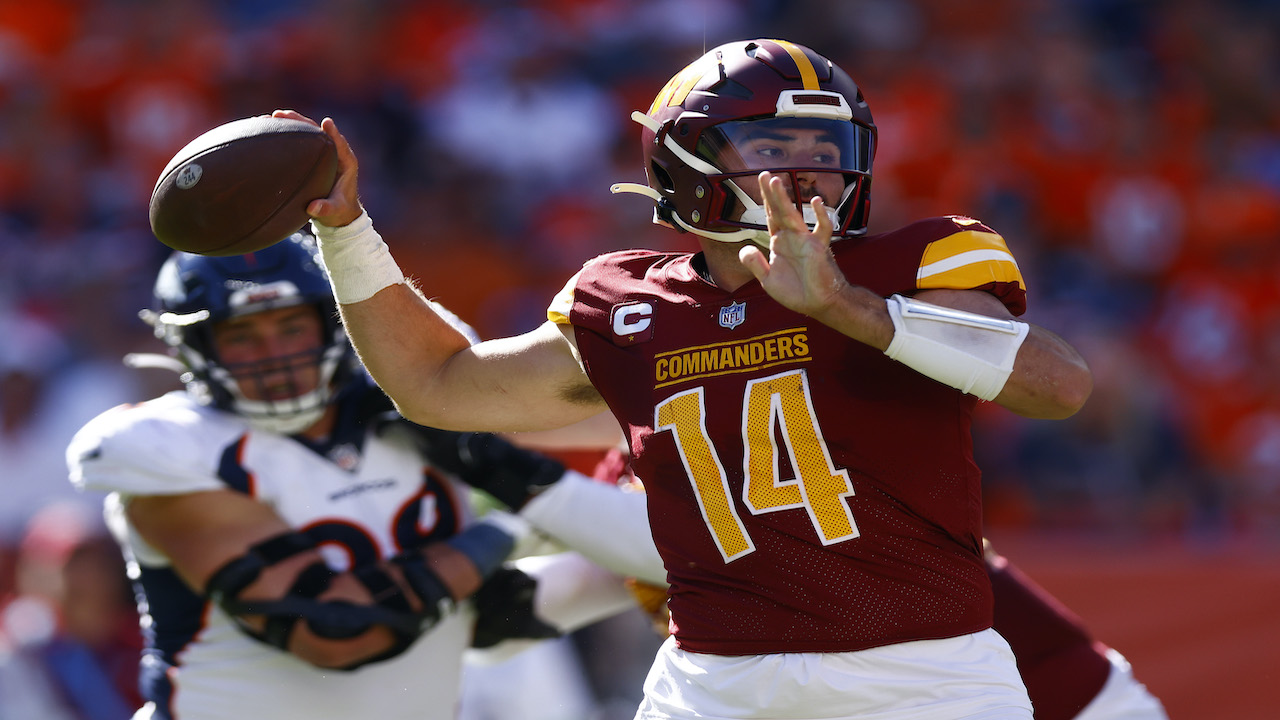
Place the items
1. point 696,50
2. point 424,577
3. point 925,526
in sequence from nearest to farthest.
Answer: point 925,526 < point 424,577 < point 696,50

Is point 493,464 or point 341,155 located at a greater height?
point 341,155

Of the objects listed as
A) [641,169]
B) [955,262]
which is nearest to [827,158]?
[955,262]

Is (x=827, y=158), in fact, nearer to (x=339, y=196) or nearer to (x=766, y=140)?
(x=766, y=140)

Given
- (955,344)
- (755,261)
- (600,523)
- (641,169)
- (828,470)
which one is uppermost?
(755,261)

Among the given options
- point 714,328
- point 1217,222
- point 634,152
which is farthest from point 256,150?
point 1217,222

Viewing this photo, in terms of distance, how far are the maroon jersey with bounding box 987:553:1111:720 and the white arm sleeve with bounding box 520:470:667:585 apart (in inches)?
33.0

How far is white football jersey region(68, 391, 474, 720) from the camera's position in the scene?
3432 millimetres

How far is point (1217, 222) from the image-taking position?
804cm

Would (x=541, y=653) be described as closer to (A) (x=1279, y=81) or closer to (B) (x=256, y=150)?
(B) (x=256, y=150)

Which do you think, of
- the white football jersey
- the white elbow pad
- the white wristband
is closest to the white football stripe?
the white elbow pad

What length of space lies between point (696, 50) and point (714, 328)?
6.26 meters

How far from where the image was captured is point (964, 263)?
2332 mm

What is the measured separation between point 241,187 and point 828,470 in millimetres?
1208

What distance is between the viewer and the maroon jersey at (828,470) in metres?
2.33
